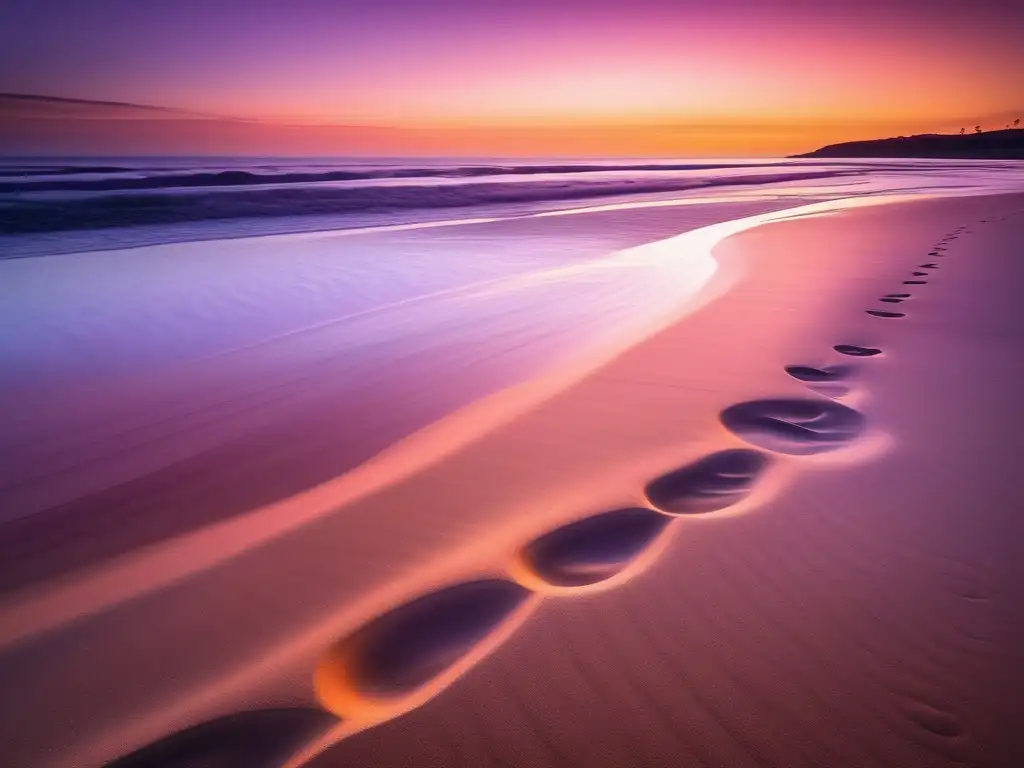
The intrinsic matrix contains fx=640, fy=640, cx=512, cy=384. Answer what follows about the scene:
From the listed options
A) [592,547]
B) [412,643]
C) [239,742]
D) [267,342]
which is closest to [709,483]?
[592,547]

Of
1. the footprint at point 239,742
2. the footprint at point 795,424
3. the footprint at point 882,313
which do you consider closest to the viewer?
the footprint at point 239,742

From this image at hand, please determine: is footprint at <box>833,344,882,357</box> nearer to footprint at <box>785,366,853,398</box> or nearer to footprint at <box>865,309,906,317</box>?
footprint at <box>785,366,853,398</box>

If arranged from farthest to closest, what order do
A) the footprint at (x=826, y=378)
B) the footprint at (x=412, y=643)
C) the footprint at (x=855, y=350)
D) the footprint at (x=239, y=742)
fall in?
1. the footprint at (x=855, y=350)
2. the footprint at (x=826, y=378)
3. the footprint at (x=412, y=643)
4. the footprint at (x=239, y=742)

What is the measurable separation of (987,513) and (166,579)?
2.49 meters

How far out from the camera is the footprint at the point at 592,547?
5.87ft

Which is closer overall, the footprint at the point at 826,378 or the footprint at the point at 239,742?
the footprint at the point at 239,742

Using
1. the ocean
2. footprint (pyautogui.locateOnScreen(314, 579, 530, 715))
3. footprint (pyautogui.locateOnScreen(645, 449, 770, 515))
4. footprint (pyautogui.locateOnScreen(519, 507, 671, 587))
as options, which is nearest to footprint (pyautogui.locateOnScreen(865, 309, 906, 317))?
the ocean

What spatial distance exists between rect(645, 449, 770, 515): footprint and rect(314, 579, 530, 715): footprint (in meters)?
0.69

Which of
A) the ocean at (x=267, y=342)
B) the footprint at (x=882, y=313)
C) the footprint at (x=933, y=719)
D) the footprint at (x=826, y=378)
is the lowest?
the footprint at (x=933, y=719)

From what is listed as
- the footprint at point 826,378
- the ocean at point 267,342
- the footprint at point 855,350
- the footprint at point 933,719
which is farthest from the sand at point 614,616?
the footprint at point 855,350

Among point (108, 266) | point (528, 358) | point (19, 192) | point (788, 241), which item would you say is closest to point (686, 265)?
point (788, 241)

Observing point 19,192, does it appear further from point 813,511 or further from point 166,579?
point 813,511

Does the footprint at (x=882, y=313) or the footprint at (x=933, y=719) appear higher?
the footprint at (x=882, y=313)

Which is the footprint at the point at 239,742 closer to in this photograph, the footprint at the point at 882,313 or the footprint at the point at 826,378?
the footprint at the point at 826,378
